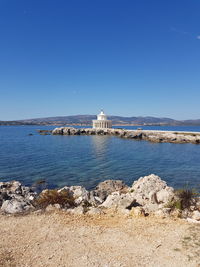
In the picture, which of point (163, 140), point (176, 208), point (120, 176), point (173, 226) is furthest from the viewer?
point (163, 140)

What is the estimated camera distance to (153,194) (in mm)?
13008

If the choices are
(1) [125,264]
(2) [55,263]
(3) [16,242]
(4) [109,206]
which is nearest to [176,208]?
(4) [109,206]

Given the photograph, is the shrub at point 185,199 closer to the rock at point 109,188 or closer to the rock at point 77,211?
the rock at point 77,211

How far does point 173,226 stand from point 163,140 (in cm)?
5597

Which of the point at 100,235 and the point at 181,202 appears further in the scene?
the point at 181,202

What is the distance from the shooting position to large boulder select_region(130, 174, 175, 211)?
478 inches

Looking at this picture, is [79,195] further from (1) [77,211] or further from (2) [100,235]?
(2) [100,235]

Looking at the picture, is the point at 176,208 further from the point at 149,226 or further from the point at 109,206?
the point at 109,206

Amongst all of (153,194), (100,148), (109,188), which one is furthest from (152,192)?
(100,148)

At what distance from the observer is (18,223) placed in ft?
31.0

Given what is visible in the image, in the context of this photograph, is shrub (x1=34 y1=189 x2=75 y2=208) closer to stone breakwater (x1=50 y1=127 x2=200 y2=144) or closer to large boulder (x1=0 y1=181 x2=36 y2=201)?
large boulder (x1=0 y1=181 x2=36 y2=201)

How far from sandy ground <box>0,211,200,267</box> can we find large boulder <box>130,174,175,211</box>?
2422mm

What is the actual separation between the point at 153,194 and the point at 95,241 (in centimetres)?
620

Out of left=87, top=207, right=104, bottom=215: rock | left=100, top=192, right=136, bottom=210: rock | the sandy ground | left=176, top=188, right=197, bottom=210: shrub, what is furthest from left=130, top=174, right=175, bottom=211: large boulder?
left=87, top=207, right=104, bottom=215: rock
